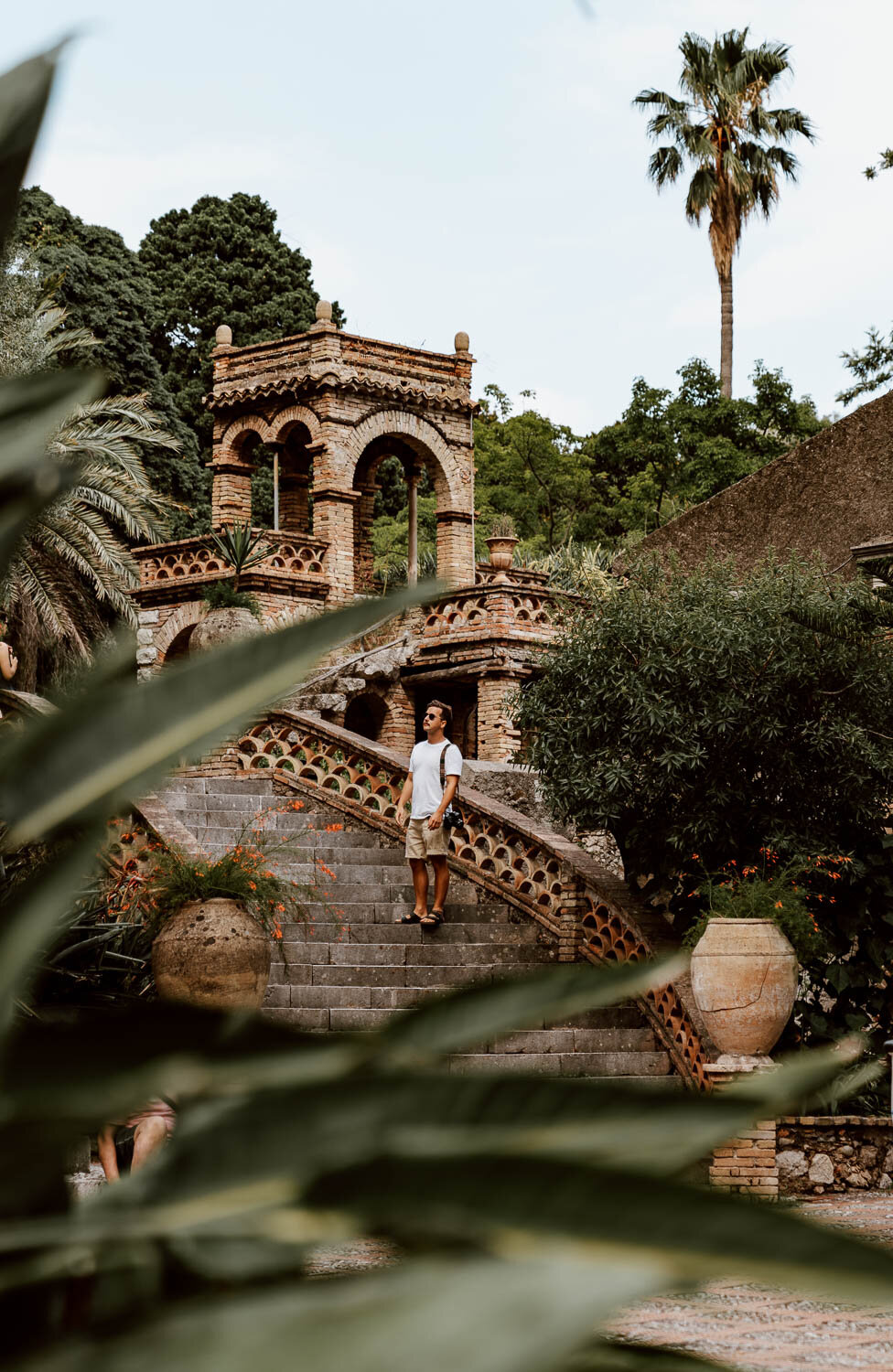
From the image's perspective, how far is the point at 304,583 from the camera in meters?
29.1

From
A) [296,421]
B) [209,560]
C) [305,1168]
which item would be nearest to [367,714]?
[209,560]

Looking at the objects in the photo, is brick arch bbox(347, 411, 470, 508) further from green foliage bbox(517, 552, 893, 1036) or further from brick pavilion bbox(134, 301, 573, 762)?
green foliage bbox(517, 552, 893, 1036)

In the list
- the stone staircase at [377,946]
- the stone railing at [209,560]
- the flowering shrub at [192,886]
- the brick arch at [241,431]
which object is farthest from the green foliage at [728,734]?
the brick arch at [241,431]

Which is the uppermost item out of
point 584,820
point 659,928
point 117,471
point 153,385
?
point 153,385

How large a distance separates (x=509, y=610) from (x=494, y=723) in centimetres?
174

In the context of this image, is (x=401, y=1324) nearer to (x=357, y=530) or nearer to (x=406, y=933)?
(x=406, y=933)

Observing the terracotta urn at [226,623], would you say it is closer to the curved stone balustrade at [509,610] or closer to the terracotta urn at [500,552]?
the curved stone balustrade at [509,610]

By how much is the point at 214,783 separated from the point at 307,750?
3.69 feet

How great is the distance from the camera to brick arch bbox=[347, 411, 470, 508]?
3194cm

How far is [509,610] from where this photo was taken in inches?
1029

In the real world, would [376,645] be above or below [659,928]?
above

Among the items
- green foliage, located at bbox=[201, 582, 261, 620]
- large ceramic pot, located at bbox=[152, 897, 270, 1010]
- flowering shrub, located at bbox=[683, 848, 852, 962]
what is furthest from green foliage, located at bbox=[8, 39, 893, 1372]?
green foliage, located at bbox=[201, 582, 261, 620]

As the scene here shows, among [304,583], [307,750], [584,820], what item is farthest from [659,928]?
[304,583]

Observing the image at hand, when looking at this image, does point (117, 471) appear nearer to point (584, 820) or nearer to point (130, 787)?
point (584, 820)
